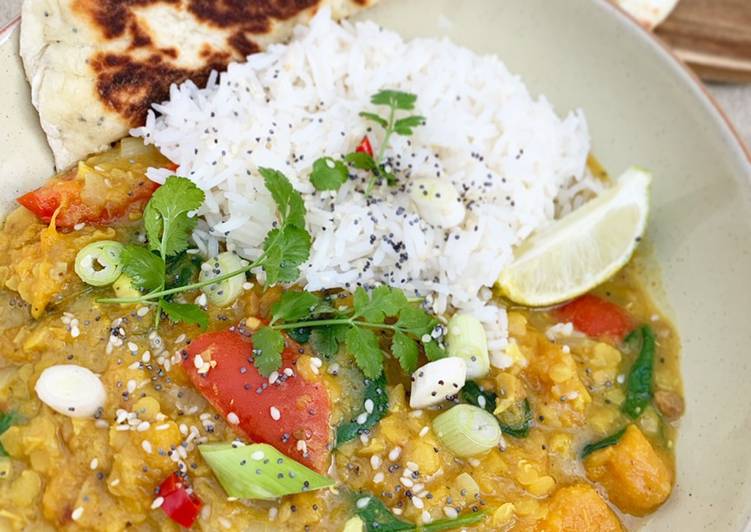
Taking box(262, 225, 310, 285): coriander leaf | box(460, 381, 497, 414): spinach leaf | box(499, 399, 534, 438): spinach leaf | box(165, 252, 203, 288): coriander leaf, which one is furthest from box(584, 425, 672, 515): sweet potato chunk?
box(165, 252, 203, 288): coriander leaf

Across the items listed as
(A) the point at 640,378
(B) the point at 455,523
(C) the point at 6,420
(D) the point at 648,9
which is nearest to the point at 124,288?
(C) the point at 6,420

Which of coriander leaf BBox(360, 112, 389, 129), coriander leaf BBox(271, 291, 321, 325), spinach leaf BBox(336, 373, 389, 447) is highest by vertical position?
coriander leaf BBox(360, 112, 389, 129)

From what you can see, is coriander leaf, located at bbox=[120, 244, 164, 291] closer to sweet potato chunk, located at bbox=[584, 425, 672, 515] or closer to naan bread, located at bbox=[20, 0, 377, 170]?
naan bread, located at bbox=[20, 0, 377, 170]

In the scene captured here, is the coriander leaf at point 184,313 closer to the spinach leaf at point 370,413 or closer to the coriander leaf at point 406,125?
the spinach leaf at point 370,413

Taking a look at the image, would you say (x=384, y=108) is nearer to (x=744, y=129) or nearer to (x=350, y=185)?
(x=350, y=185)

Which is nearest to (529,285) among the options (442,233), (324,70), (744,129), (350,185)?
(442,233)

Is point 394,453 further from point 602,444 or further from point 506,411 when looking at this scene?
point 602,444
